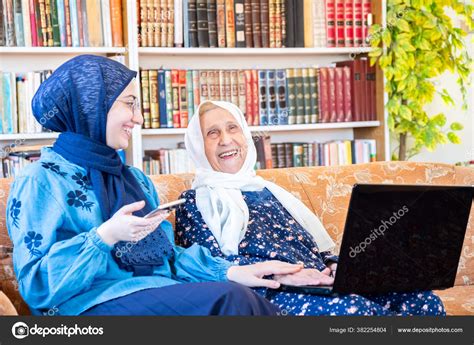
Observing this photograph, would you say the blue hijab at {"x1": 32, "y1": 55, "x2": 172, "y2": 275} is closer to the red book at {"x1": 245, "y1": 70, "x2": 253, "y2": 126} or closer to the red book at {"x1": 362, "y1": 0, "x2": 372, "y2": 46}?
the red book at {"x1": 245, "y1": 70, "x2": 253, "y2": 126}

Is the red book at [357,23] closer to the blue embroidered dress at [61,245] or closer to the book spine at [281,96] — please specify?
the book spine at [281,96]

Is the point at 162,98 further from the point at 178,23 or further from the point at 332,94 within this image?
the point at 332,94

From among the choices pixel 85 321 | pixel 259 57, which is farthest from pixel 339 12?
pixel 85 321

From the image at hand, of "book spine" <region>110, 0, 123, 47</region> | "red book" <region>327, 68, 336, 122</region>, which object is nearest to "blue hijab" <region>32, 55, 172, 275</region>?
"book spine" <region>110, 0, 123, 47</region>

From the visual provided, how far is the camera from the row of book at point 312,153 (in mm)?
4023

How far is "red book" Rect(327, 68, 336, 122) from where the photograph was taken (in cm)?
416

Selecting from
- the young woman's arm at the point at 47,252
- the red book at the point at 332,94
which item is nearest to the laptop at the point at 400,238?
the young woman's arm at the point at 47,252

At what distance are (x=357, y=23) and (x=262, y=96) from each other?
627mm

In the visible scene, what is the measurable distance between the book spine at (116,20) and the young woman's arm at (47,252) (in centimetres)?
189

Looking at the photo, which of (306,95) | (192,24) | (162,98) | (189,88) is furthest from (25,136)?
(306,95)

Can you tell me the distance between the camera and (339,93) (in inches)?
165

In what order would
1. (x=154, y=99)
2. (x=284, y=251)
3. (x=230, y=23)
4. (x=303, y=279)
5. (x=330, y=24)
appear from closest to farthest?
(x=303, y=279) → (x=284, y=251) → (x=154, y=99) → (x=230, y=23) → (x=330, y=24)

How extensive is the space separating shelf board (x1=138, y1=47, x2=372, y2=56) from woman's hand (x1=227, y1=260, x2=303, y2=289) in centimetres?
182

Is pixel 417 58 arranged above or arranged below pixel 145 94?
above
